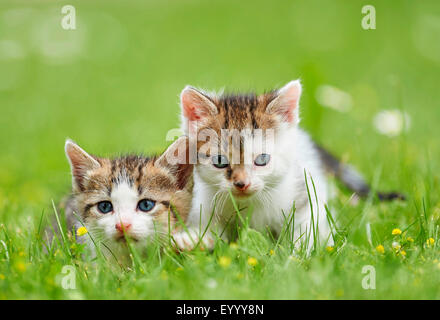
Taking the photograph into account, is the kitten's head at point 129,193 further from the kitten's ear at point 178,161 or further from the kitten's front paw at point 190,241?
the kitten's front paw at point 190,241

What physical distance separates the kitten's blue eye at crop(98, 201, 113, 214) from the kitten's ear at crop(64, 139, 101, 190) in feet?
0.78

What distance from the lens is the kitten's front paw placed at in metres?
3.00

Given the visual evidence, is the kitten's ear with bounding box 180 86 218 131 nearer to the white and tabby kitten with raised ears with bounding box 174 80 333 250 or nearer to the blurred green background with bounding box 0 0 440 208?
the white and tabby kitten with raised ears with bounding box 174 80 333 250

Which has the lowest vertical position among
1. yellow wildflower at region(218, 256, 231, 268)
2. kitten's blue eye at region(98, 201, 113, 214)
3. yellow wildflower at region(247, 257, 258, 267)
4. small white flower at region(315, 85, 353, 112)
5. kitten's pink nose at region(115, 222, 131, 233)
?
yellow wildflower at region(247, 257, 258, 267)

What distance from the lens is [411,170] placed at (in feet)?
15.3

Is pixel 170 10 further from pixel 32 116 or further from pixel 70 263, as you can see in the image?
pixel 70 263

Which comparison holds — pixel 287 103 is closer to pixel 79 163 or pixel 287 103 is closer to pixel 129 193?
pixel 129 193

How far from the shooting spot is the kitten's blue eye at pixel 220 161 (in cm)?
323

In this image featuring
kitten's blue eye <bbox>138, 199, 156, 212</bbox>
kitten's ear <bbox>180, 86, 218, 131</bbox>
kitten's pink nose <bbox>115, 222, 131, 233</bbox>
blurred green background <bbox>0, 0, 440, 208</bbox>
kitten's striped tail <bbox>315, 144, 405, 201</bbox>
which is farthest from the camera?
blurred green background <bbox>0, 0, 440, 208</bbox>

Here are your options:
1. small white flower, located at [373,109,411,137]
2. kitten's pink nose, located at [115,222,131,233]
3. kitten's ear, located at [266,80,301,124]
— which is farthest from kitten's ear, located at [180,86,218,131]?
small white flower, located at [373,109,411,137]

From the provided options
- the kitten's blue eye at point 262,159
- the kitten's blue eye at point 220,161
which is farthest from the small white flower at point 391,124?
the kitten's blue eye at point 220,161

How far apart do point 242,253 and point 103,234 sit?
2.74 feet

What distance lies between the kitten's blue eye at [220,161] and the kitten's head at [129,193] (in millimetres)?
214

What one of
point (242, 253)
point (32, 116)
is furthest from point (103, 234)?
point (32, 116)
